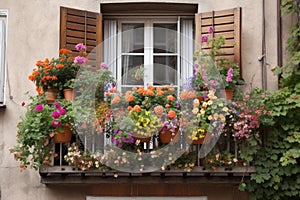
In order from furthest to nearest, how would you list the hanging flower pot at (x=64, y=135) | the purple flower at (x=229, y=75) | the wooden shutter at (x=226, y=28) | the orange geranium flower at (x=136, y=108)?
the wooden shutter at (x=226, y=28) → the purple flower at (x=229, y=75) → the hanging flower pot at (x=64, y=135) → the orange geranium flower at (x=136, y=108)

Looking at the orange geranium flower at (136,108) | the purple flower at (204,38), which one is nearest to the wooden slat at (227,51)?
the purple flower at (204,38)

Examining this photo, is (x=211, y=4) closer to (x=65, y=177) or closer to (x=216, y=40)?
(x=216, y=40)

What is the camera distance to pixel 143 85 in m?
9.45

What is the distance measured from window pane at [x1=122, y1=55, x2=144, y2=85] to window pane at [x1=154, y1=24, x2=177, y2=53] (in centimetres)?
32

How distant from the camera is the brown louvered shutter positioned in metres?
9.16

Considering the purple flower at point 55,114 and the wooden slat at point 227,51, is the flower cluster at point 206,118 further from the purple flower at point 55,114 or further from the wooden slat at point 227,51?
the purple flower at point 55,114

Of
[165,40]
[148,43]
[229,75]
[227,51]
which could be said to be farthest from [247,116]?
[148,43]

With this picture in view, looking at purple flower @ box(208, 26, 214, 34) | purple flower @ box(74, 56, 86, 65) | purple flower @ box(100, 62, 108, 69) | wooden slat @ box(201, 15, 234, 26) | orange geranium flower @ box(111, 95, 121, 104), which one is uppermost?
wooden slat @ box(201, 15, 234, 26)

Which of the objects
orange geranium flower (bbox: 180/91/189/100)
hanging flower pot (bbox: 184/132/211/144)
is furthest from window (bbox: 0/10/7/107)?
hanging flower pot (bbox: 184/132/211/144)

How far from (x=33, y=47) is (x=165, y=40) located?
6.62 feet

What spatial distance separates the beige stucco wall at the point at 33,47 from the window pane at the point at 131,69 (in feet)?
3.03

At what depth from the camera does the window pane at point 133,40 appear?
9.64 metres

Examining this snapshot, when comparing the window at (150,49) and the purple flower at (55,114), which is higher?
Answer: the window at (150,49)

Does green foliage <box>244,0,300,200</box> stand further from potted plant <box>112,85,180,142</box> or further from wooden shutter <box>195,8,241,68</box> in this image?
potted plant <box>112,85,180,142</box>
